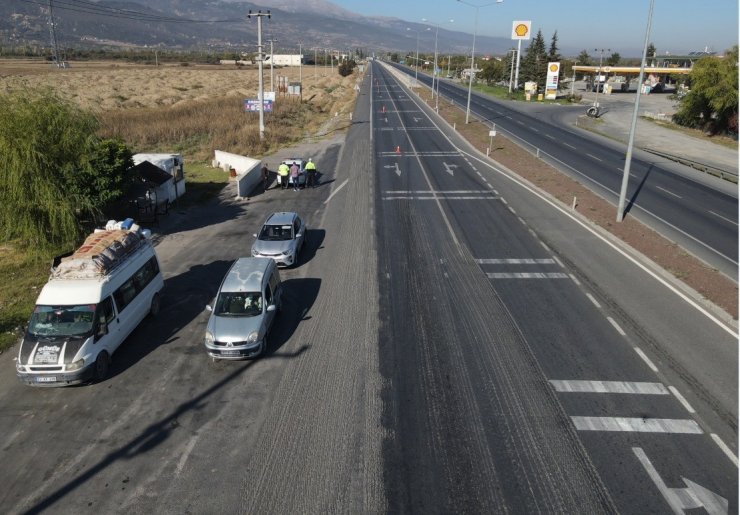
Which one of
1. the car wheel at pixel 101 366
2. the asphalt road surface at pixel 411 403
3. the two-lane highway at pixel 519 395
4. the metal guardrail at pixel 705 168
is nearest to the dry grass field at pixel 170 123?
the car wheel at pixel 101 366

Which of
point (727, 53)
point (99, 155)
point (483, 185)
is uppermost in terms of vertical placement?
point (727, 53)

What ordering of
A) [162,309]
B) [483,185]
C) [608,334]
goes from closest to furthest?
[608,334] → [162,309] → [483,185]

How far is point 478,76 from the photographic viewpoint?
145m

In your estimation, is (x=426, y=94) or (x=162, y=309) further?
(x=426, y=94)

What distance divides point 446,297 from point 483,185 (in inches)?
640

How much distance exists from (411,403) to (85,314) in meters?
7.90

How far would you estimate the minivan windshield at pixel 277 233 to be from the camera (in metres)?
19.4

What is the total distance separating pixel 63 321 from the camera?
12297mm

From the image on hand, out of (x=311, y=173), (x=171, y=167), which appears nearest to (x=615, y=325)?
(x=311, y=173)

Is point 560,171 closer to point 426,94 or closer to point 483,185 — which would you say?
point 483,185

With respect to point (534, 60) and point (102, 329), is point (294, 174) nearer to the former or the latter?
point (102, 329)

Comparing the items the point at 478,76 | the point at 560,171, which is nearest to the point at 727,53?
the point at 560,171

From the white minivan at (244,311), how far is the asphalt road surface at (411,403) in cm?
52

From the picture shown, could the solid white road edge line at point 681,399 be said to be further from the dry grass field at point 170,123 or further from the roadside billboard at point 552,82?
the roadside billboard at point 552,82
